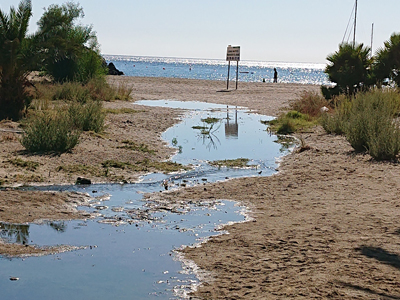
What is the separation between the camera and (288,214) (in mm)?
8203

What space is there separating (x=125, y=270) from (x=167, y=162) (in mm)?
6550

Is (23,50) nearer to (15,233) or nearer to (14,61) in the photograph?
(14,61)

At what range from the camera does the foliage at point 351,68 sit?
2334 centimetres

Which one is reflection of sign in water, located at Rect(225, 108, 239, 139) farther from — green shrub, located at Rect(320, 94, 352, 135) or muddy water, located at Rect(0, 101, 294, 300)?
muddy water, located at Rect(0, 101, 294, 300)

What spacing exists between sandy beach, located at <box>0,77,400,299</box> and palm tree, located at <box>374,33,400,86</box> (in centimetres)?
886

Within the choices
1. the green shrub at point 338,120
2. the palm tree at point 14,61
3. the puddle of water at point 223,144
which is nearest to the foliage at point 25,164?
the puddle of water at point 223,144

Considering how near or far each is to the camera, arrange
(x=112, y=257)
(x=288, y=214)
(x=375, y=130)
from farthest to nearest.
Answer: (x=375, y=130), (x=288, y=214), (x=112, y=257)

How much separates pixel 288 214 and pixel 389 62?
54.5ft

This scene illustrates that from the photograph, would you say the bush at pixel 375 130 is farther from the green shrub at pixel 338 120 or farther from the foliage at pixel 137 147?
the foliage at pixel 137 147

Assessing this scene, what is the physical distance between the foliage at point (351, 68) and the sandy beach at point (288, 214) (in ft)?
27.8

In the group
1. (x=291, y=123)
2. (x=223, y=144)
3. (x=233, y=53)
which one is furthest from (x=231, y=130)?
(x=233, y=53)

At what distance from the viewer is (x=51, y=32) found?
17.8 meters

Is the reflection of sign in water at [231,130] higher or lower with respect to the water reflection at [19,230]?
higher

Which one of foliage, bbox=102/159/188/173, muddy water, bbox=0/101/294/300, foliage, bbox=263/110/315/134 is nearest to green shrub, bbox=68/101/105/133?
foliage, bbox=102/159/188/173
